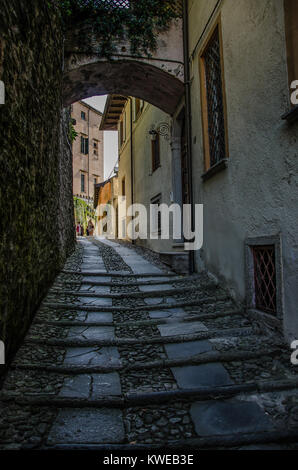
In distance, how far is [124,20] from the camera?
636 centimetres

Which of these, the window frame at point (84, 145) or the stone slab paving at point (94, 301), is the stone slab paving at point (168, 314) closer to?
the stone slab paving at point (94, 301)

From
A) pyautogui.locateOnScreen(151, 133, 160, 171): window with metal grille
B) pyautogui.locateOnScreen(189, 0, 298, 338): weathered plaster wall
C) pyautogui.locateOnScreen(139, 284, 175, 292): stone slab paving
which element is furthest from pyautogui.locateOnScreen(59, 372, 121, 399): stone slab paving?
pyautogui.locateOnScreen(151, 133, 160, 171): window with metal grille

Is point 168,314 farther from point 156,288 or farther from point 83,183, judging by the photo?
point 83,183

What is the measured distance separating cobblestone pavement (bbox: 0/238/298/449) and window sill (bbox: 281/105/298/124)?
82.3 inches

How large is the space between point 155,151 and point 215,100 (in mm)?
4800

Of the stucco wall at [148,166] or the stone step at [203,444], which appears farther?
the stucco wall at [148,166]

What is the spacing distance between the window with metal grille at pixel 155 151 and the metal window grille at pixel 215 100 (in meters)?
3.91

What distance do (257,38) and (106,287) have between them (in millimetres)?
3938

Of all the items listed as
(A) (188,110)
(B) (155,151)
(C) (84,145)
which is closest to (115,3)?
(A) (188,110)

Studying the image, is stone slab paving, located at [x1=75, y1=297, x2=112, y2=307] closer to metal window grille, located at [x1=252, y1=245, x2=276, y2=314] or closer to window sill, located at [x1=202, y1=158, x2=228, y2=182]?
metal window grille, located at [x1=252, y1=245, x2=276, y2=314]

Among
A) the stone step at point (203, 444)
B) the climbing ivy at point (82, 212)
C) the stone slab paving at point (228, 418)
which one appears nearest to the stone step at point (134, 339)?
A: the stone slab paving at point (228, 418)

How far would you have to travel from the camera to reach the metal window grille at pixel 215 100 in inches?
196

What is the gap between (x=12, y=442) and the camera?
1900 mm

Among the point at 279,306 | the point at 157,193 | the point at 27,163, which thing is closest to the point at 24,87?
the point at 27,163
